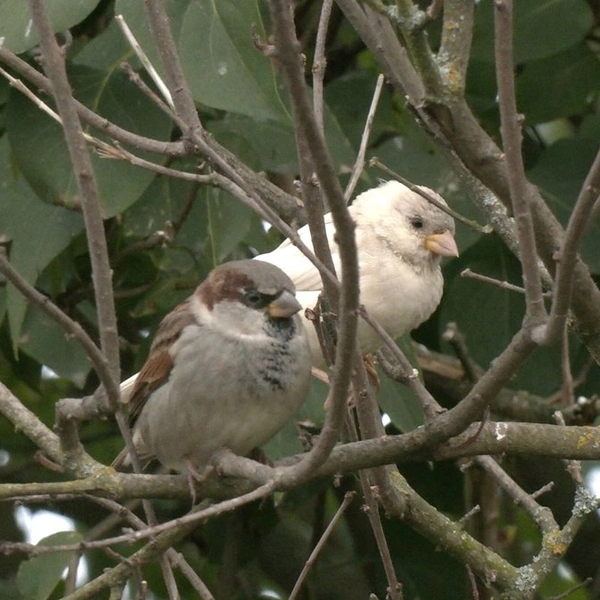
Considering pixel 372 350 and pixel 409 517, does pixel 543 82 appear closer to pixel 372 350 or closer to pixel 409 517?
pixel 372 350

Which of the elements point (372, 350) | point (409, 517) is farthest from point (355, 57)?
point (409, 517)

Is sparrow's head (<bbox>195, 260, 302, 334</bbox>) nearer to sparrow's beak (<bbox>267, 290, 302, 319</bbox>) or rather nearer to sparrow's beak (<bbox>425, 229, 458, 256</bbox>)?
sparrow's beak (<bbox>267, 290, 302, 319</bbox>)

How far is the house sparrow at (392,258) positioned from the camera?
11.3 ft

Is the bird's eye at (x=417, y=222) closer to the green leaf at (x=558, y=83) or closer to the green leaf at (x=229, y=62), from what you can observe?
the green leaf at (x=558, y=83)

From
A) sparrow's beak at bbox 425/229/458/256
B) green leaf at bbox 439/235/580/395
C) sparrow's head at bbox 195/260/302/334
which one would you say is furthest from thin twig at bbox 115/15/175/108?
green leaf at bbox 439/235/580/395

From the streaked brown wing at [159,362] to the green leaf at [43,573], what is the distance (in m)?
0.36

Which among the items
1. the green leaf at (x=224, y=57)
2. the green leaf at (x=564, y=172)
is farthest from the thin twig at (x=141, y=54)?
the green leaf at (x=564, y=172)

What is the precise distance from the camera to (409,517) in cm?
277

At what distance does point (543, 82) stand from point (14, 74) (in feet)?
5.12

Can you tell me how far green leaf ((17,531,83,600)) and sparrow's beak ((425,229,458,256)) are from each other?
131 centimetres

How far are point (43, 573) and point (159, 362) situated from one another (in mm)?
563

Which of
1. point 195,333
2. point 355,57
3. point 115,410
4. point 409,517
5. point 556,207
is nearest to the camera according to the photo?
point 115,410

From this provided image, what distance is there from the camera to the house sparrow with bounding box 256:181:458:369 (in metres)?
3.46

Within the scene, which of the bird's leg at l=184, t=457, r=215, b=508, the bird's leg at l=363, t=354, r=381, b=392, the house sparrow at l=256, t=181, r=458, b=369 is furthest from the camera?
the house sparrow at l=256, t=181, r=458, b=369
